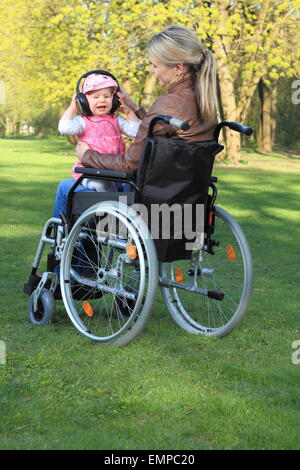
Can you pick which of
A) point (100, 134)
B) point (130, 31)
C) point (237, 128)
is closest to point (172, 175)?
point (237, 128)

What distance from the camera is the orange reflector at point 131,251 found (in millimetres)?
4473

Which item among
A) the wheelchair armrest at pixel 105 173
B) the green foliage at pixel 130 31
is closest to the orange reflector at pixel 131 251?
the wheelchair armrest at pixel 105 173

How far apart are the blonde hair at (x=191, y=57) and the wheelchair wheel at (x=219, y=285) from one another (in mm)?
674

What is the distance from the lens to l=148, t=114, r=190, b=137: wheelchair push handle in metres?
4.26

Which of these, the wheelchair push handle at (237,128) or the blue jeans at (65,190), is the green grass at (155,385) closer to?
the blue jeans at (65,190)

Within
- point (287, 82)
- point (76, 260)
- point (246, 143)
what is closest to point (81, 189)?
point (76, 260)

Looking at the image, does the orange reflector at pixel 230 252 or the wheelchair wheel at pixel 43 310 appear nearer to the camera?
Answer: the orange reflector at pixel 230 252

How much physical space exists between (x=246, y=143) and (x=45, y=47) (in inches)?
1132

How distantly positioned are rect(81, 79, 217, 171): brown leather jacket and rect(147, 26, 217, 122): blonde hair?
2.2 inches

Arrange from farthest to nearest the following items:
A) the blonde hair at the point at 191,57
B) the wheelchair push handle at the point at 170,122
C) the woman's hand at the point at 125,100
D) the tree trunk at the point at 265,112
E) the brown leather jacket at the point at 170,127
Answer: the tree trunk at the point at 265,112 < the woman's hand at the point at 125,100 < the blonde hair at the point at 191,57 < the brown leather jacket at the point at 170,127 < the wheelchair push handle at the point at 170,122

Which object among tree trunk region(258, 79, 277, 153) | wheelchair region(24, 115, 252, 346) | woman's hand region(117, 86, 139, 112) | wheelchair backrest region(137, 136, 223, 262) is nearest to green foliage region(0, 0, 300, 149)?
tree trunk region(258, 79, 277, 153)

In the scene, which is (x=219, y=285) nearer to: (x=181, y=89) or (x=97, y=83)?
(x=181, y=89)

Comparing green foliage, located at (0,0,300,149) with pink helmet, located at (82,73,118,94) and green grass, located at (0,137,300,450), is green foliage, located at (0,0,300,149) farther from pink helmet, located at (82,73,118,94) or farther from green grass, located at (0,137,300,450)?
green grass, located at (0,137,300,450)
